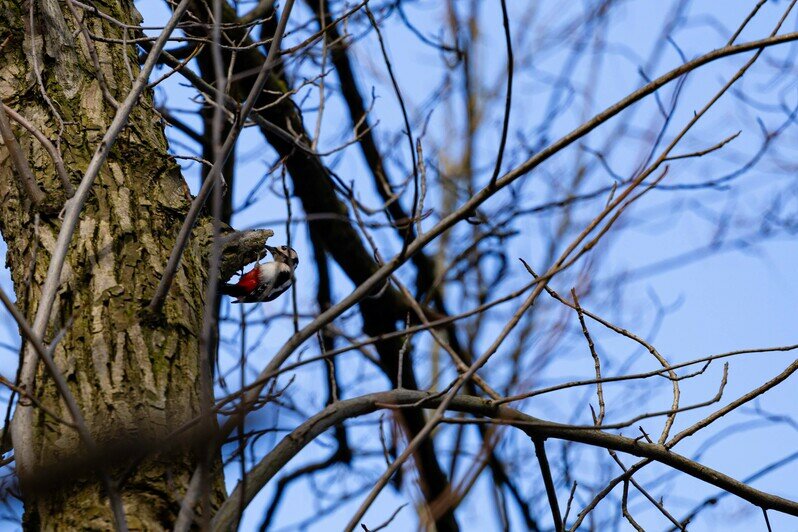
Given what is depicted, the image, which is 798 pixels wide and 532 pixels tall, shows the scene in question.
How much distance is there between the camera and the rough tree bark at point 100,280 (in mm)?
1622

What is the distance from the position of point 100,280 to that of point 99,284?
12mm

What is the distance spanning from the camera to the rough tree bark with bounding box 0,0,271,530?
1622 mm

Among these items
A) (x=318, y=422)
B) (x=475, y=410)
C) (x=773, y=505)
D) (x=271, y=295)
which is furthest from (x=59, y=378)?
(x=271, y=295)

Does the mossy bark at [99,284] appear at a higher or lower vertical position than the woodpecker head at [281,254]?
lower

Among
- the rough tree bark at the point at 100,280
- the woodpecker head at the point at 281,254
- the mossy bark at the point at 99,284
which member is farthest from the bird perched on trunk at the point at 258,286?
the mossy bark at the point at 99,284

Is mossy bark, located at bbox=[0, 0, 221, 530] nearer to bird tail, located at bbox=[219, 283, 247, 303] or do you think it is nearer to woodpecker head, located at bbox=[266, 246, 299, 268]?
woodpecker head, located at bbox=[266, 246, 299, 268]

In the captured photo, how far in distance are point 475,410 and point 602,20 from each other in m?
4.92

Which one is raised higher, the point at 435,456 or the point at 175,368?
the point at 435,456

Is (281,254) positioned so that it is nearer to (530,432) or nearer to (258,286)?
(258,286)

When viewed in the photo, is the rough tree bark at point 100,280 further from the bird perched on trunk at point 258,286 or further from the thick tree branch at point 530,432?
the bird perched on trunk at point 258,286

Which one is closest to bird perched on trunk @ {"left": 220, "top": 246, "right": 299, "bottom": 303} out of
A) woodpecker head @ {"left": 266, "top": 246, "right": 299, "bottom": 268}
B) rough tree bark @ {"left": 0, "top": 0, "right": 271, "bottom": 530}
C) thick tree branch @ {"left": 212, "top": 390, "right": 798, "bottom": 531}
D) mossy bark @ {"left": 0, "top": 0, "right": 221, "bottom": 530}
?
woodpecker head @ {"left": 266, "top": 246, "right": 299, "bottom": 268}

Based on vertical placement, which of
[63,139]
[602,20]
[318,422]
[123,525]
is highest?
[602,20]

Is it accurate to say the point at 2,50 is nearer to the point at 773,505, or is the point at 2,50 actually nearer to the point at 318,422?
the point at 318,422

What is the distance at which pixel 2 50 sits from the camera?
2.35m
